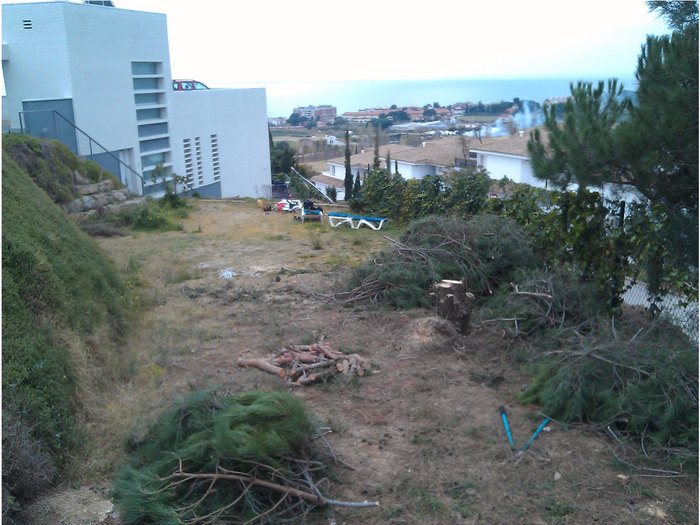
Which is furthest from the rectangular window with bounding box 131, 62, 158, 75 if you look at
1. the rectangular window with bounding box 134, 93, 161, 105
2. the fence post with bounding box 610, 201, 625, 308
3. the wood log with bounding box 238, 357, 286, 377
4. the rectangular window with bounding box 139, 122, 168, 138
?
the fence post with bounding box 610, 201, 625, 308

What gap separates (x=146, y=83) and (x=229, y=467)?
24.3m

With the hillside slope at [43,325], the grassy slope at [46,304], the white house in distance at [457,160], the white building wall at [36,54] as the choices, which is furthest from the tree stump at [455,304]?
the white building wall at [36,54]

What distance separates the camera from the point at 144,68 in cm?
2498

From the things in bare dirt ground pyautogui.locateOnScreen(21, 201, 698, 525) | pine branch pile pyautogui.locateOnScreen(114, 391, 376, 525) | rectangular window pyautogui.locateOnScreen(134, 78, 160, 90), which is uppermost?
rectangular window pyautogui.locateOnScreen(134, 78, 160, 90)

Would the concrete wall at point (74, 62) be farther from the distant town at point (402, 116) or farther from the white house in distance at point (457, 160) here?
the distant town at point (402, 116)

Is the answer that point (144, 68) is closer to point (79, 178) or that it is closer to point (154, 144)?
point (154, 144)

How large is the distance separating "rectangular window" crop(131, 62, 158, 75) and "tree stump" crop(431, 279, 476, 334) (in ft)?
69.3

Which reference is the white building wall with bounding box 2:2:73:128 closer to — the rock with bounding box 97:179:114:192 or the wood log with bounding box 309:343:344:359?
the rock with bounding box 97:179:114:192

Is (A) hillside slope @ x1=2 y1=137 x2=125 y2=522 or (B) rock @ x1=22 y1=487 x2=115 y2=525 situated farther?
(A) hillside slope @ x1=2 y1=137 x2=125 y2=522

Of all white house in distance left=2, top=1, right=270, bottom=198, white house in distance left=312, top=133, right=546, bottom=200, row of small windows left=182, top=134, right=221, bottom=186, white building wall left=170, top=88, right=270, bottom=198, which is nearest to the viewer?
white house in distance left=2, top=1, right=270, bottom=198

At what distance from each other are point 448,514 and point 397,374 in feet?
7.92

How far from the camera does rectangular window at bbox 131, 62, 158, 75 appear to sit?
79.5 ft

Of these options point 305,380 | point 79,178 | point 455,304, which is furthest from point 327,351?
point 79,178

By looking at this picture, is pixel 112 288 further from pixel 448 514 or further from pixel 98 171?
pixel 98 171
